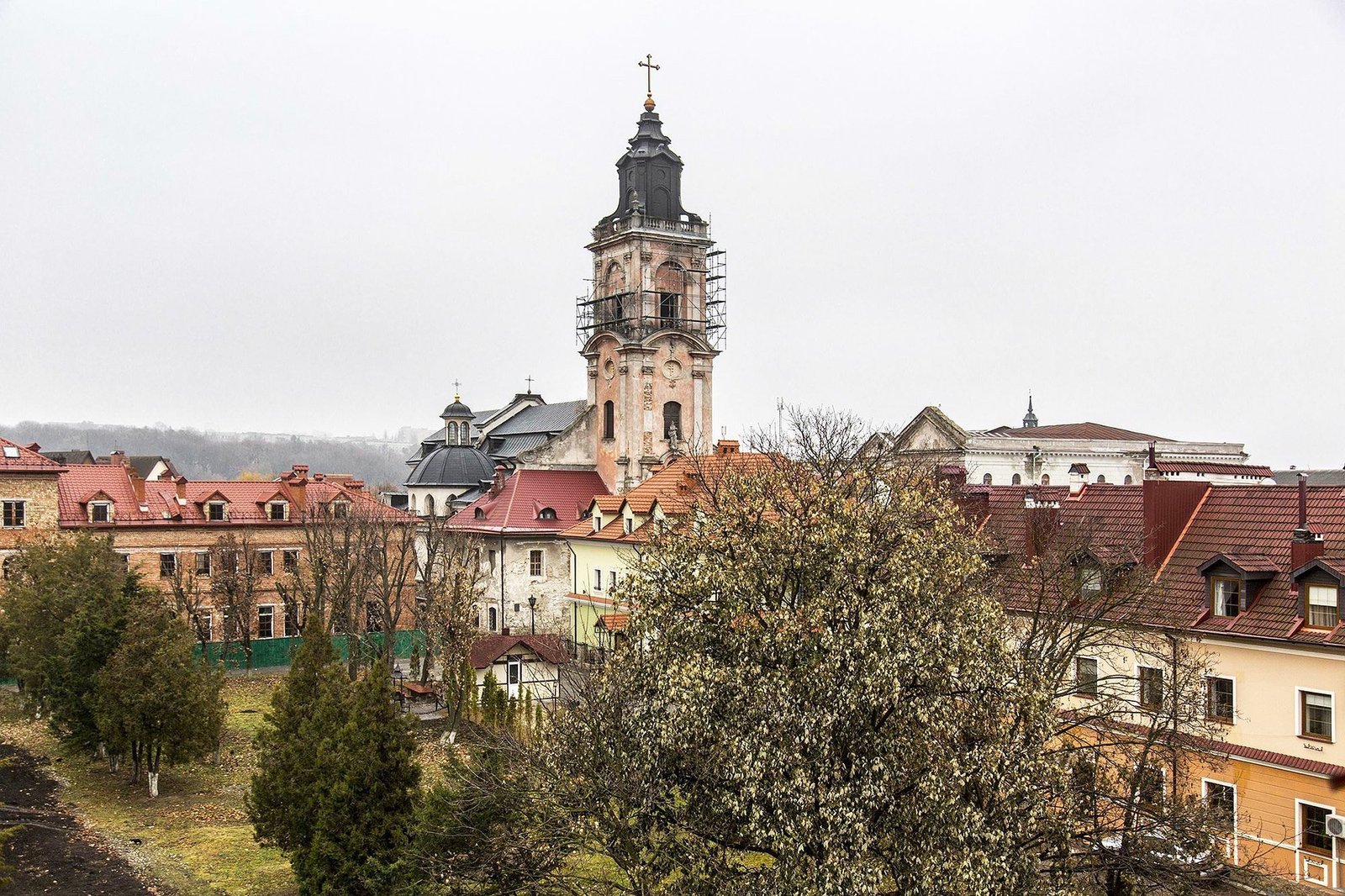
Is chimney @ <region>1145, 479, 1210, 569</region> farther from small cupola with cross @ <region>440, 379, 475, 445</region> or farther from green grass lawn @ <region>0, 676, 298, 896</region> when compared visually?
small cupola with cross @ <region>440, 379, 475, 445</region>

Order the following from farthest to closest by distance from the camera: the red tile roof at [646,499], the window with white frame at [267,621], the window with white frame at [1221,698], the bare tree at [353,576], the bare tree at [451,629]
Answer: the window with white frame at [267,621] → the red tile roof at [646,499] → the bare tree at [353,576] → the bare tree at [451,629] → the window with white frame at [1221,698]

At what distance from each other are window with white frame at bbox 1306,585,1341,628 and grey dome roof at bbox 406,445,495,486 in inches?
2090

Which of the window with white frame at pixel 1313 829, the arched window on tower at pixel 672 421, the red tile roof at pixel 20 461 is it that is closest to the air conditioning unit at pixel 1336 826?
the window with white frame at pixel 1313 829

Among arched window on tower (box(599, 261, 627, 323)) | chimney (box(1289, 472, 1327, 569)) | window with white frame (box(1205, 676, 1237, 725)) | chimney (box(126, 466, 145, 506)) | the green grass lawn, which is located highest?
arched window on tower (box(599, 261, 627, 323))

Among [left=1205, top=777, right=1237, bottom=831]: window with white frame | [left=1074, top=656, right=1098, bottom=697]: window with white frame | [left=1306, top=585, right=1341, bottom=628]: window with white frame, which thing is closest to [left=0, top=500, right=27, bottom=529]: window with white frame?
[left=1074, top=656, right=1098, bottom=697]: window with white frame

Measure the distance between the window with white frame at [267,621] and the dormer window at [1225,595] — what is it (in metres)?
44.8

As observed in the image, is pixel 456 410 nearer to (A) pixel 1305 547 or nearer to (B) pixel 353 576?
(B) pixel 353 576

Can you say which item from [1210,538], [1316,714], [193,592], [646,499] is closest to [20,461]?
[193,592]

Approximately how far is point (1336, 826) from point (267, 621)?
48133 mm

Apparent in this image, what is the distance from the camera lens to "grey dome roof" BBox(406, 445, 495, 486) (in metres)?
70.4

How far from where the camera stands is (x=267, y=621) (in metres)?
56.0

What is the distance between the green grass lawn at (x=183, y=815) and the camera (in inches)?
942

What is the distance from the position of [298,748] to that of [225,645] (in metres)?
28.3

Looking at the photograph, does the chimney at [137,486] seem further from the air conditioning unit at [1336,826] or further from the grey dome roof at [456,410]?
the air conditioning unit at [1336,826]
